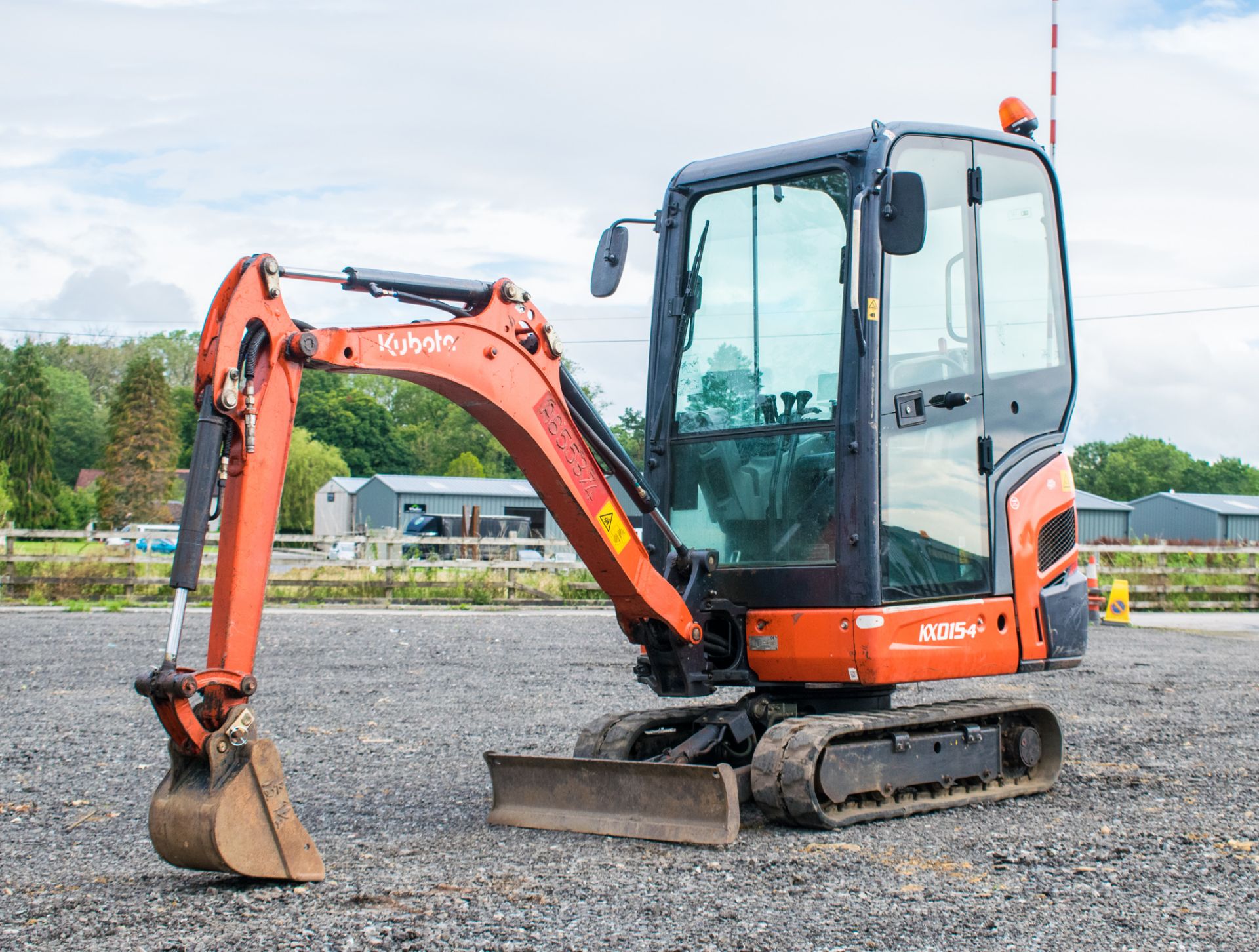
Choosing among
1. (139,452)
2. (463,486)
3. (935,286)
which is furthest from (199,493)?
(139,452)

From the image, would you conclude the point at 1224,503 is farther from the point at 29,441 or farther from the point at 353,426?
the point at 353,426

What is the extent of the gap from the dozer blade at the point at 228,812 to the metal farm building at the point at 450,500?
51858 millimetres

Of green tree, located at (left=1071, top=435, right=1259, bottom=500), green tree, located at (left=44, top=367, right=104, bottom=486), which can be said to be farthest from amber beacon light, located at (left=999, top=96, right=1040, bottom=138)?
green tree, located at (left=1071, top=435, right=1259, bottom=500)

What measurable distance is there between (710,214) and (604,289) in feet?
2.22

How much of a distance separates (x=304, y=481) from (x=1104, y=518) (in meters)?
42.6

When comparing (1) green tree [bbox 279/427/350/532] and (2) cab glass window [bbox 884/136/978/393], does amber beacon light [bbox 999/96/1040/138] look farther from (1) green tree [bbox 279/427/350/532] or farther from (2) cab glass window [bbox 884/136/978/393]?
(1) green tree [bbox 279/427/350/532]

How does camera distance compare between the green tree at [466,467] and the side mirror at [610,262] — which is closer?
the side mirror at [610,262]

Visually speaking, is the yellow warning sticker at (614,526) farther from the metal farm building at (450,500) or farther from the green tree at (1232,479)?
the green tree at (1232,479)

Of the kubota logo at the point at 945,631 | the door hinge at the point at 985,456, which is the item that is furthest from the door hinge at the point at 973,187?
the kubota logo at the point at 945,631

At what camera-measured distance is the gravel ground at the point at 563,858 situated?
4.20 meters

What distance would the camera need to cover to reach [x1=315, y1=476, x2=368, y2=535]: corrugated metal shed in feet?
216

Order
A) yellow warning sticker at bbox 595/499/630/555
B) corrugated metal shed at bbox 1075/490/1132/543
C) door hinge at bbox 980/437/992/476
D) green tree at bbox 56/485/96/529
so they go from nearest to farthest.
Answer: yellow warning sticker at bbox 595/499/630/555, door hinge at bbox 980/437/992/476, corrugated metal shed at bbox 1075/490/1132/543, green tree at bbox 56/485/96/529

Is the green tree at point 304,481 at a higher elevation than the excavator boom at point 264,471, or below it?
higher

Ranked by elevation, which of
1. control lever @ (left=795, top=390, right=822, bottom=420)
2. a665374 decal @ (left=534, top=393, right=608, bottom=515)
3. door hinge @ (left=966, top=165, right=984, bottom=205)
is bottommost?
a665374 decal @ (left=534, top=393, right=608, bottom=515)
